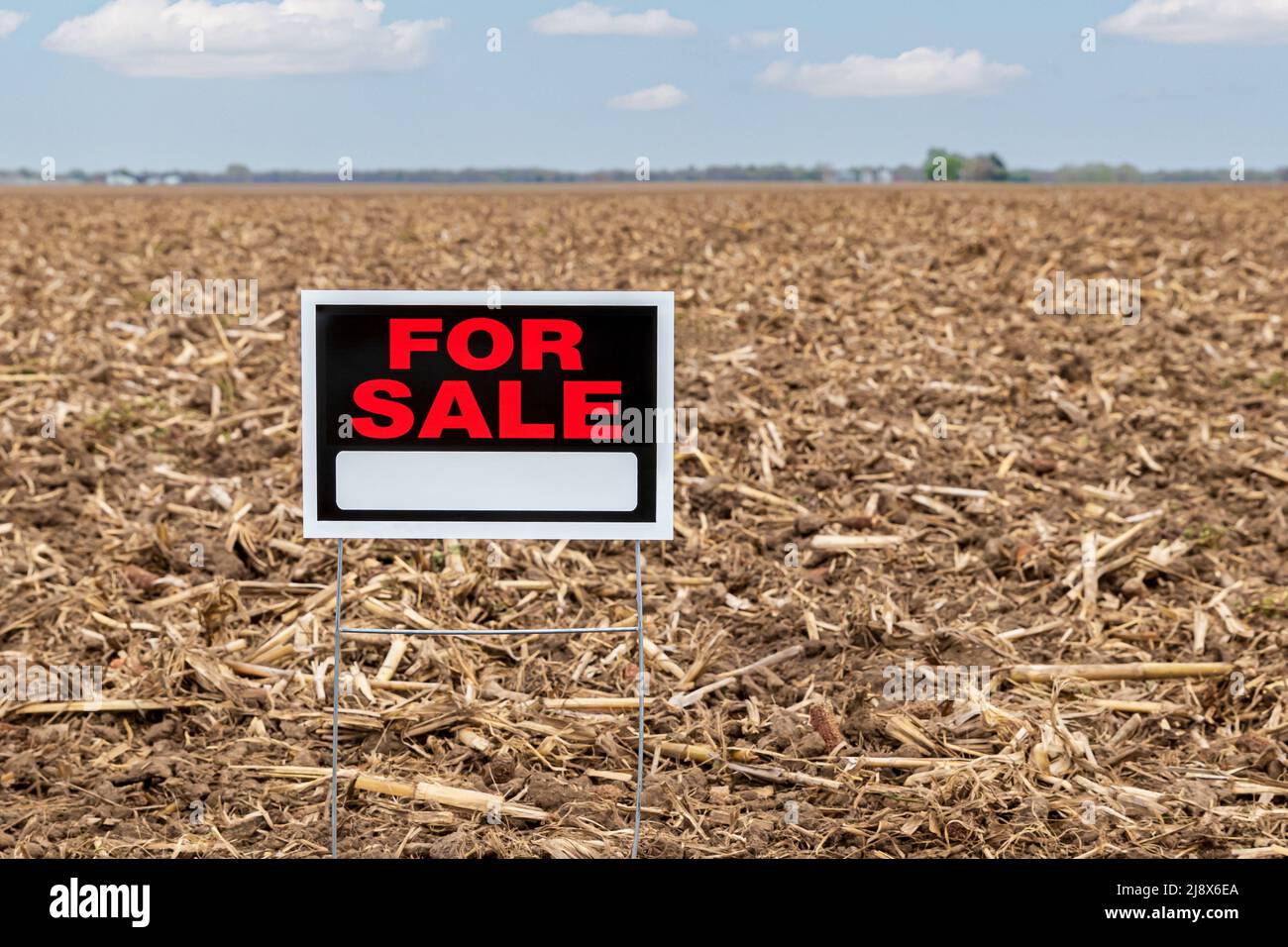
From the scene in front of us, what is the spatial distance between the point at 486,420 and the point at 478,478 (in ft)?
0.60

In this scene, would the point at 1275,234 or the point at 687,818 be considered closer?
the point at 687,818

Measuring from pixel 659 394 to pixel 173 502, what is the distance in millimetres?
4926

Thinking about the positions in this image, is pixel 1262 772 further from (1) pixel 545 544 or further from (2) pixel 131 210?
(2) pixel 131 210

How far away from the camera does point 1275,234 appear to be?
18922mm

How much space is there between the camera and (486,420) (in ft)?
12.4

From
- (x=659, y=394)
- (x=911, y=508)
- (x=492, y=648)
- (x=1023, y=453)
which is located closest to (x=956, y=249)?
(x=1023, y=453)

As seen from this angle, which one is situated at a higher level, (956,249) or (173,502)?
(956,249)
